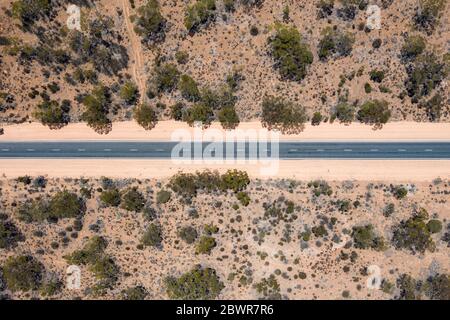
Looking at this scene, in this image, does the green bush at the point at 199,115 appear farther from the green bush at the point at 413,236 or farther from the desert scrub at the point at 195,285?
the green bush at the point at 413,236

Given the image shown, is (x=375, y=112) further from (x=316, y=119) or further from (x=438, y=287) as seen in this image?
(x=438, y=287)

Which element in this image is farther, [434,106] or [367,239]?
[434,106]

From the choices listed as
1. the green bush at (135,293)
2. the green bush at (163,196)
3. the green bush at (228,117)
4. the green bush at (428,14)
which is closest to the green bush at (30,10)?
the green bush at (228,117)

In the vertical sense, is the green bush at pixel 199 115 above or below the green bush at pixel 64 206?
above

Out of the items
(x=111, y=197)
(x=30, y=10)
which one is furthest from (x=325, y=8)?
(x=30, y=10)

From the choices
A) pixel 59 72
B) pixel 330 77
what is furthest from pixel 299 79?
pixel 59 72

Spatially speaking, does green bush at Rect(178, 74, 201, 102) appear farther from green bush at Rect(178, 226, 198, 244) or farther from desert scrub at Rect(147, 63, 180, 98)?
green bush at Rect(178, 226, 198, 244)

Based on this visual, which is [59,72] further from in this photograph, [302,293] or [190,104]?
[302,293]
